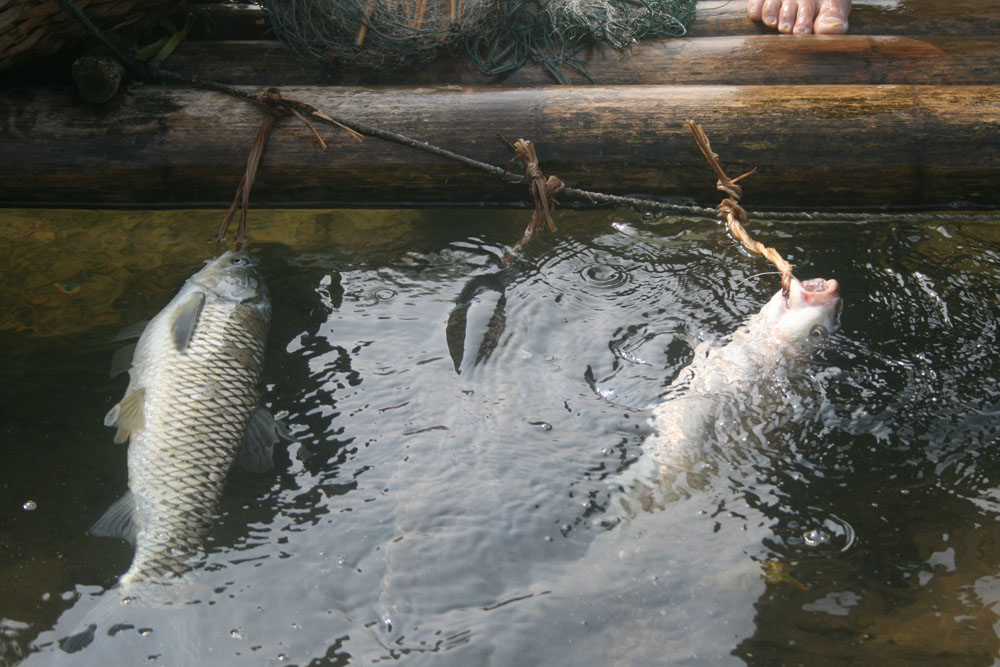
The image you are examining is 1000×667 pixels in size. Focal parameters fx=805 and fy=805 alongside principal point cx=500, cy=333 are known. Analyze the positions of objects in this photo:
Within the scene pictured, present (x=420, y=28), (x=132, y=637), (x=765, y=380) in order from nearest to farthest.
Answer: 1. (x=132, y=637)
2. (x=765, y=380)
3. (x=420, y=28)

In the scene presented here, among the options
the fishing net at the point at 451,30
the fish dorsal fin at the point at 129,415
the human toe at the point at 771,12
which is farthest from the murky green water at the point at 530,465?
the human toe at the point at 771,12

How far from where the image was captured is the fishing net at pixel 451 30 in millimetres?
5270

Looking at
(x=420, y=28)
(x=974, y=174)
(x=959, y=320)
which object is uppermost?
(x=420, y=28)

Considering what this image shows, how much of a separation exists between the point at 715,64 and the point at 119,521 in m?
4.55

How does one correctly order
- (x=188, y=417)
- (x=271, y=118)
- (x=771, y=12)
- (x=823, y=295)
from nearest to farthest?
(x=188, y=417) → (x=823, y=295) → (x=271, y=118) → (x=771, y=12)

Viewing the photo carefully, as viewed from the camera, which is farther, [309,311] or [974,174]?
[974,174]

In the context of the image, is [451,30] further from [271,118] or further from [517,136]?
[271,118]

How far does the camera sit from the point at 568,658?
2520 millimetres

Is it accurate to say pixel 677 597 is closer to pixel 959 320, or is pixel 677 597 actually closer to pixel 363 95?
pixel 959 320

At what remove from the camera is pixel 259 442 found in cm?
322

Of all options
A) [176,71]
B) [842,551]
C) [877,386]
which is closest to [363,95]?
[176,71]

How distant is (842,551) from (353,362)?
7.19 ft

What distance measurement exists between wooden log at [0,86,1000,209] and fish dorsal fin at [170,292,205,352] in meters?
1.53

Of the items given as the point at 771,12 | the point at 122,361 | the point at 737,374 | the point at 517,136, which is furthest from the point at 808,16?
the point at 122,361
